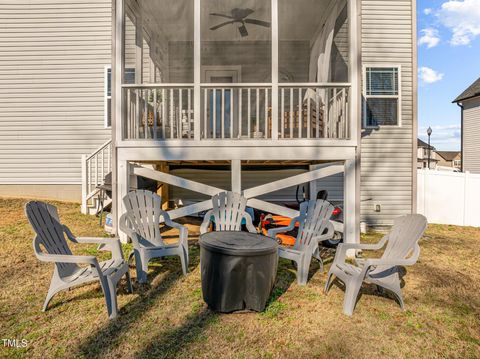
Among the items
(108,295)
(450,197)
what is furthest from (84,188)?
(450,197)

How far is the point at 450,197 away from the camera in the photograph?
7637mm

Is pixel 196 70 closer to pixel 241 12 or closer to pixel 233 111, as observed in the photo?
pixel 233 111

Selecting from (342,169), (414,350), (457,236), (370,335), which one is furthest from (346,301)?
(457,236)

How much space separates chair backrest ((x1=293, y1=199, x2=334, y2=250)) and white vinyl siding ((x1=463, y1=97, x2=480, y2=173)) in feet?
49.8

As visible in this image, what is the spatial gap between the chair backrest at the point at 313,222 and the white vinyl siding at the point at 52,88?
5.90 metres

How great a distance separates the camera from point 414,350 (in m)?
2.33

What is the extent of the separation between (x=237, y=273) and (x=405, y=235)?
1.76 meters

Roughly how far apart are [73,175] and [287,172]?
550cm

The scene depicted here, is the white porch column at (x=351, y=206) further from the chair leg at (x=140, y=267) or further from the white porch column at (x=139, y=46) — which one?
the white porch column at (x=139, y=46)

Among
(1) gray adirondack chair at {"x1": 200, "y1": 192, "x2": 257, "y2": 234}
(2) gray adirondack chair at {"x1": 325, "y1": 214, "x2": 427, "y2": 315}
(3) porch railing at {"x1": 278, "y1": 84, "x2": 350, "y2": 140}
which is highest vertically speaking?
Answer: (3) porch railing at {"x1": 278, "y1": 84, "x2": 350, "y2": 140}

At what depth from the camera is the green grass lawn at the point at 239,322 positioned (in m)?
2.29

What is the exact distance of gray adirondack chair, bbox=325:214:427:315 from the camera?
278 cm

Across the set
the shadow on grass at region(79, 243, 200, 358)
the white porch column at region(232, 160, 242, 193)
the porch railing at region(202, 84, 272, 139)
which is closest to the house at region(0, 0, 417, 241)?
the porch railing at region(202, 84, 272, 139)

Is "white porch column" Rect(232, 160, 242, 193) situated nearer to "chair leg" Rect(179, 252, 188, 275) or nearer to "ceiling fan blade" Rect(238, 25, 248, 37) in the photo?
"chair leg" Rect(179, 252, 188, 275)
